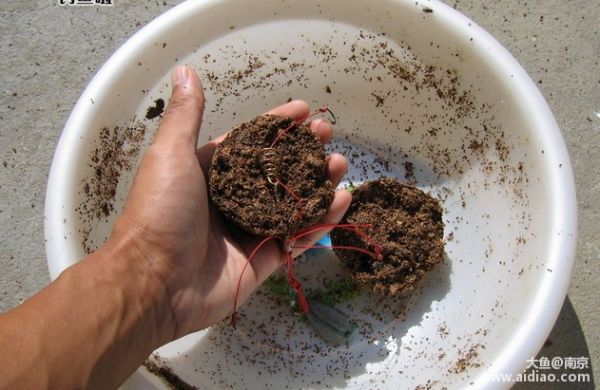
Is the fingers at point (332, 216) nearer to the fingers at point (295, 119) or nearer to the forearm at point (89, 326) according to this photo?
the fingers at point (295, 119)

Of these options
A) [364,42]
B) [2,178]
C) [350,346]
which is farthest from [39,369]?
[364,42]

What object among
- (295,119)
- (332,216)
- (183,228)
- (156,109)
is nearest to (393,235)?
(332,216)

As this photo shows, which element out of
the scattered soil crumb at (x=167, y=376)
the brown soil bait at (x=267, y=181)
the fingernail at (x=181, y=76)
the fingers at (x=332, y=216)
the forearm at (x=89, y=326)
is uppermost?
the fingernail at (x=181, y=76)

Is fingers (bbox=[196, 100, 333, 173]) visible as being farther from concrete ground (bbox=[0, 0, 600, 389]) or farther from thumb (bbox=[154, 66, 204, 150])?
concrete ground (bbox=[0, 0, 600, 389])

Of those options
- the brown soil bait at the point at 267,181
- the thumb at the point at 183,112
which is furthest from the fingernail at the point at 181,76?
the brown soil bait at the point at 267,181

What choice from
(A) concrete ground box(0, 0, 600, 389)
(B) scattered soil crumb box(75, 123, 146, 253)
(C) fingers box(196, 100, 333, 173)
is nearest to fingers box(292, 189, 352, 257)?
(C) fingers box(196, 100, 333, 173)

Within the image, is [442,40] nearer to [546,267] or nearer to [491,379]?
[546,267]
